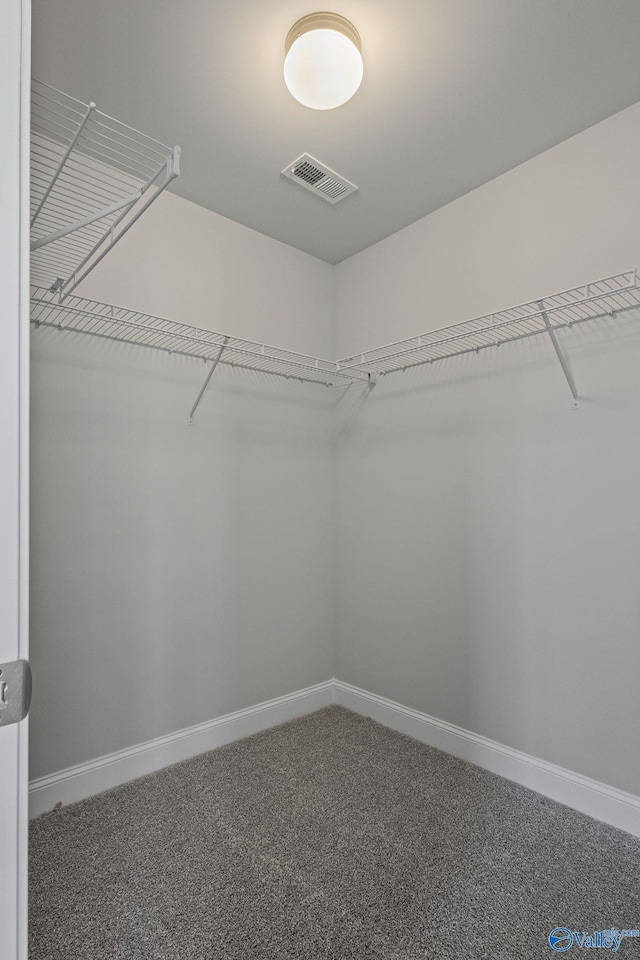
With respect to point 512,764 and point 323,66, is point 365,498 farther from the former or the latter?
point 323,66

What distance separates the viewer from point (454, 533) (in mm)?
2391

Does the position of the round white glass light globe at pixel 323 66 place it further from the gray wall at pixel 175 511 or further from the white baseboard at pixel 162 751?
the white baseboard at pixel 162 751

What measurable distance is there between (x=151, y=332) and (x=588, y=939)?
8.45ft

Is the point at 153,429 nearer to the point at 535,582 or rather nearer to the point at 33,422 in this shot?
the point at 33,422

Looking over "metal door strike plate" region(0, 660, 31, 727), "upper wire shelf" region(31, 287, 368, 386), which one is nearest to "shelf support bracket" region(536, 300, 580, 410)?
"upper wire shelf" region(31, 287, 368, 386)

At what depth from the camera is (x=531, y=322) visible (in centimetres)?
213

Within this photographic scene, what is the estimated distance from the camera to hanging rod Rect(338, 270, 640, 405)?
1.77 metres

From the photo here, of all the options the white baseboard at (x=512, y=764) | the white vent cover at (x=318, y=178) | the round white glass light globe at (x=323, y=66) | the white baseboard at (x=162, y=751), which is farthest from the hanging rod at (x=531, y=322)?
the white baseboard at (x=162, y=751)

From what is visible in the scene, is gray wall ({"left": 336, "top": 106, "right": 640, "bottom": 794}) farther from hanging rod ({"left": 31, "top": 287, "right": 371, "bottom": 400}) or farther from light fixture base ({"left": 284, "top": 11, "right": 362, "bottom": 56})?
light fixture base ({"left": 284, "top": 11, "right": 362, "bottom": 56})

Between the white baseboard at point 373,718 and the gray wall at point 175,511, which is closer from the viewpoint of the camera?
the white baseboard at point 373,718

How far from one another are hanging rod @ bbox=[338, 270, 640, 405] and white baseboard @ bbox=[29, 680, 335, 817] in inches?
72.2

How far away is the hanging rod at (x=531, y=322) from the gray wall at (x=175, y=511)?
660mm

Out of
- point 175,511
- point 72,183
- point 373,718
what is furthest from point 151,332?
point 373,718

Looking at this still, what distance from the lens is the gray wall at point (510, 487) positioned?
188cm
